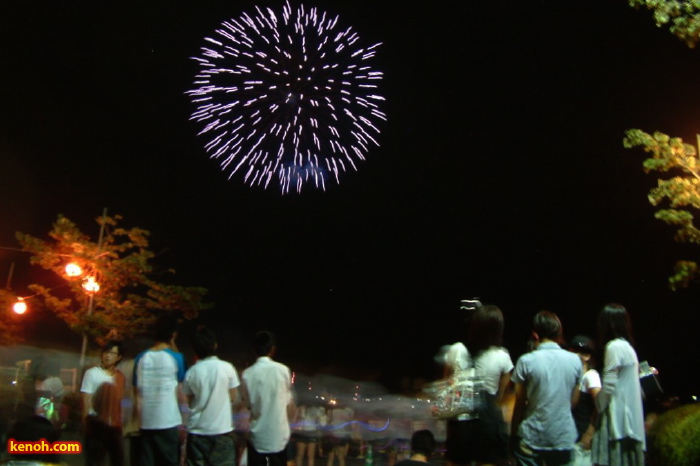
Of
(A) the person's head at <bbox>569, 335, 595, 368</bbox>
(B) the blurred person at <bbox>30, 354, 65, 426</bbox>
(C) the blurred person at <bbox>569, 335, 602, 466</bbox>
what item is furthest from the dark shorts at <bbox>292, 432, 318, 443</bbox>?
(A) the person's head at <bbox>569, 335, 595, 368</bbox>

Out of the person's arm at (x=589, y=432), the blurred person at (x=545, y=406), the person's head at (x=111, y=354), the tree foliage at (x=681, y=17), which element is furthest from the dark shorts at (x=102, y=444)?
the tree foliage at (x=681, y=17)

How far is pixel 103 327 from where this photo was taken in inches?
856

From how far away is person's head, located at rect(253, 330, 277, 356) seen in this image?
6117 millimetres

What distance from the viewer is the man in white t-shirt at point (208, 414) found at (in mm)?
5855

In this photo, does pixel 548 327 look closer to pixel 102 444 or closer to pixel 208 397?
pixel 208 397

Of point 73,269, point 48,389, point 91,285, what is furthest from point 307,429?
point 91,285

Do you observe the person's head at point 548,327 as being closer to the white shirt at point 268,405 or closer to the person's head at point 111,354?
the white shirt at point 268,405

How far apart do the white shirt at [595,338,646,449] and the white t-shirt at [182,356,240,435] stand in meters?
2.94

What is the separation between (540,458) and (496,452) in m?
0.32

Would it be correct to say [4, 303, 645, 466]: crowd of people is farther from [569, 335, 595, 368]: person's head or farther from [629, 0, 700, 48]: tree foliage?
[629, 0, 700, 48]: tree foliage

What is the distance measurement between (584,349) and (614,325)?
3.36ft

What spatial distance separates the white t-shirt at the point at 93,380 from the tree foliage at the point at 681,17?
670 cm

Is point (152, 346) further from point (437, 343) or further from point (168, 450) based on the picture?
point (437, 343)

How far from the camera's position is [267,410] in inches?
232
